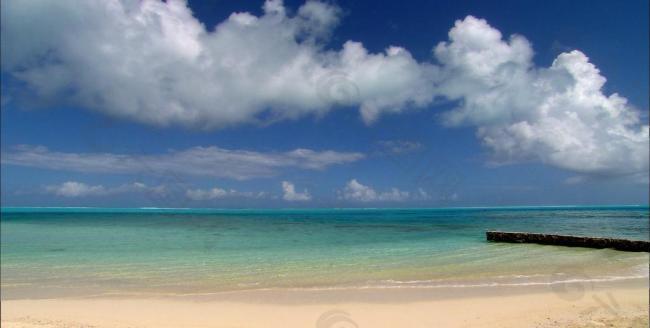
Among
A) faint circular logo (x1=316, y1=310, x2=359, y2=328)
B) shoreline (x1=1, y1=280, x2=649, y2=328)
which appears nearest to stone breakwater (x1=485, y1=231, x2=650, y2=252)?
shoreline (x1=1, y1=280, x2=649, y2=328)

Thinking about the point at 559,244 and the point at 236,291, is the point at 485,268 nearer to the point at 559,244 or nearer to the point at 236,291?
the point at 236,291

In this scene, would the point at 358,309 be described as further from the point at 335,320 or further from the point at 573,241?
the point at 573,241

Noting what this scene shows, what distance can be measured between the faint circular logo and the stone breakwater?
2344 centimetres

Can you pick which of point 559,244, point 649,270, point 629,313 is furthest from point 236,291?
point 559,244

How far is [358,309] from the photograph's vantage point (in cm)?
1157

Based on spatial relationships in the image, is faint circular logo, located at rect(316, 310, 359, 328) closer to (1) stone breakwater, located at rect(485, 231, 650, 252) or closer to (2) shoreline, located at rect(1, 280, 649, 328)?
(2) shoreline, located at rect(1, 280, 649, 328)

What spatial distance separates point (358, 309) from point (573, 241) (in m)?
25.1

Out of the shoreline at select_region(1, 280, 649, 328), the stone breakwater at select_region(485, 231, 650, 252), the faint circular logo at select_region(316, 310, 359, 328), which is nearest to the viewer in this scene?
the shoreline at select_region(1, 280, 649, 328)

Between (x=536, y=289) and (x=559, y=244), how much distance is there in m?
19.8

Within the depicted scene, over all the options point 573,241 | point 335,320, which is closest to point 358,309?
point 335,320

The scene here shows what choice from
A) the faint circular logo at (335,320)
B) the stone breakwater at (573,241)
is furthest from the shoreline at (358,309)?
the stone breakwater at (573,241)

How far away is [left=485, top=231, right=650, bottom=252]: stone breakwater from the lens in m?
25.7

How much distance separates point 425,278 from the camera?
16.2m

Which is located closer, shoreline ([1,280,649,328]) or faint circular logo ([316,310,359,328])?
shoreline ([1,280,649,328])
